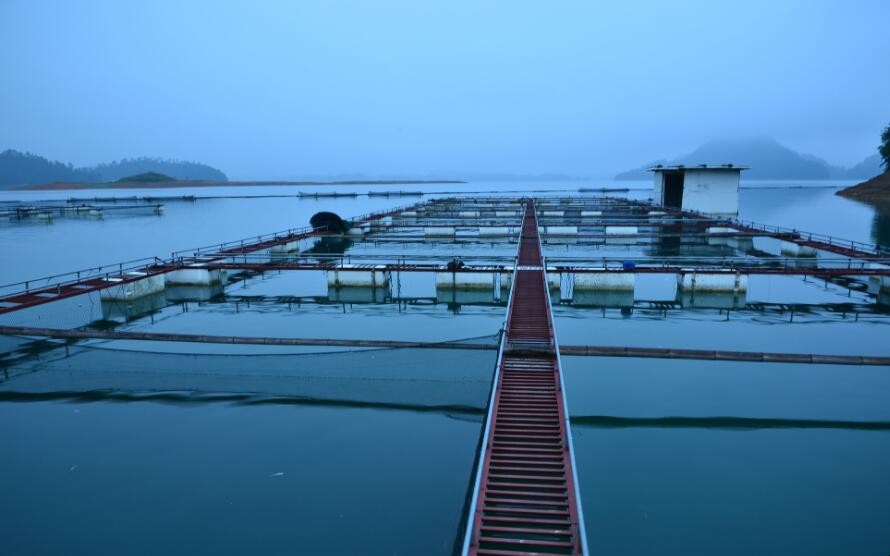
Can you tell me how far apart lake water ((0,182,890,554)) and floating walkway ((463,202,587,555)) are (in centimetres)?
202

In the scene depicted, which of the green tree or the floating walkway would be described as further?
the green tree

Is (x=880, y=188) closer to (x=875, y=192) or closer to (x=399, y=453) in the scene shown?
(x=875, y=192)

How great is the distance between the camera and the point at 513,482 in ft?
28.6

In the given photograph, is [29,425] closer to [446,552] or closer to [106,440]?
[106,440]

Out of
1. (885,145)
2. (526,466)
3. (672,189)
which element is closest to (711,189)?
(672,189)

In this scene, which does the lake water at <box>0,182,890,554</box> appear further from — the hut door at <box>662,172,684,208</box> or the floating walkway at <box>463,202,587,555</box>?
the hut door at <box>662,172,684,208</box>

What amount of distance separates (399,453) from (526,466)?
4.77 m

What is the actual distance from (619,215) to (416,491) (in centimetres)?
5269

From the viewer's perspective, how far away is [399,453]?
13125 mm

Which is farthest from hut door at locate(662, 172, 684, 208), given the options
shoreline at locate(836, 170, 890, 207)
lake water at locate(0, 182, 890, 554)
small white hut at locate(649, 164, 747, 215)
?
shoreline at locate(836, 170, 890, 207)

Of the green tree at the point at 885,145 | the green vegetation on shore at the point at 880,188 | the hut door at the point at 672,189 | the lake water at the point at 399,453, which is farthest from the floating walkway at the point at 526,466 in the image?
the green tree at the point at 885,145

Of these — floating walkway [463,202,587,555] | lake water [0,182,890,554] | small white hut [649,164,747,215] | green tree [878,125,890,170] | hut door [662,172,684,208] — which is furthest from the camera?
green tree [878,125,890,170]

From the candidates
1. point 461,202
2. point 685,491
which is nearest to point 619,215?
point 461,202

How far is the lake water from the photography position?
10.5m
